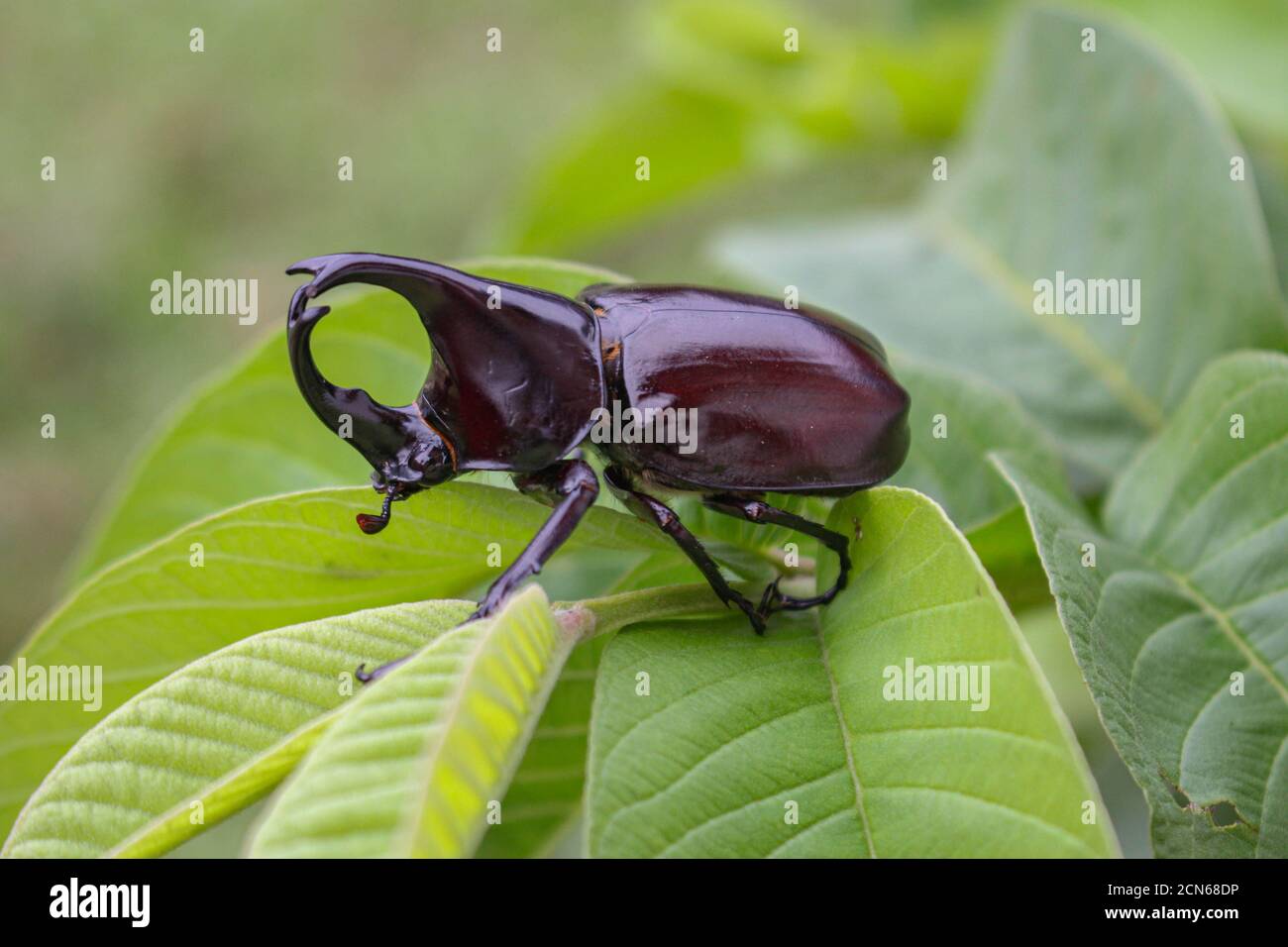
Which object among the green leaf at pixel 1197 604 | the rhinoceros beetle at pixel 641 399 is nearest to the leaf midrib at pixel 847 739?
the rhinoceros beetle at pixel 641 399

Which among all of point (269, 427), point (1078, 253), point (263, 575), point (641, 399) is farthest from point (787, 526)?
point (1078, 253)

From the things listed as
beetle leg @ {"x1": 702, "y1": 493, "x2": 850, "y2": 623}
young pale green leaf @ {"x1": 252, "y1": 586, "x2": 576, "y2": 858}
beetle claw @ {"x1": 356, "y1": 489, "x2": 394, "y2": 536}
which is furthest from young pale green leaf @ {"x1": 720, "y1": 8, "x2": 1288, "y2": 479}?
young pale green leaf @ {"x1": 252, "y1": 586, "x2": 576, "y2": 858}

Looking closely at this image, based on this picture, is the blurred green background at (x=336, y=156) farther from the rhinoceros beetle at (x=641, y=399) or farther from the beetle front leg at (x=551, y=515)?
the beetle front leg at (x=551, y=515)

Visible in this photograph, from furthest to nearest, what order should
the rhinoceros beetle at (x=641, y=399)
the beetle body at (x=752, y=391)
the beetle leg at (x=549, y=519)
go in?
the beetle body at (x=752, y=391)
the rhinoceros beetle at (x=641, y=399)
the beetle leg at (x=549, y=519)

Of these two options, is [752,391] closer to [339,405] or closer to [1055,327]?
[339,405]

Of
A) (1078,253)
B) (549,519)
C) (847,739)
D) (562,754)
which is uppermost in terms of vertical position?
(1078,253)
